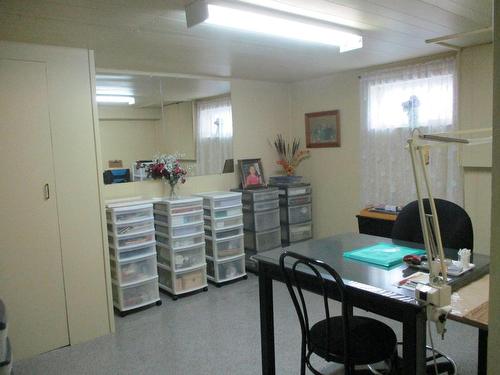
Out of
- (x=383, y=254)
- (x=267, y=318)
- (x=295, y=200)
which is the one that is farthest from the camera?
(x=295, y=200)

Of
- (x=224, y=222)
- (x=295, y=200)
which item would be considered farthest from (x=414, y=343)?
(x=295, y=200)

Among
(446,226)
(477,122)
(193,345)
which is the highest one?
(477,122)

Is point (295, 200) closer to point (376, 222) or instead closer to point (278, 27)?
point (376, 222)

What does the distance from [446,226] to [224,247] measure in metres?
2.21

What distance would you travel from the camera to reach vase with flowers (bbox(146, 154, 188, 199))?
154 inches

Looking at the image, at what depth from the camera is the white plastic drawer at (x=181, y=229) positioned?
3760 mm

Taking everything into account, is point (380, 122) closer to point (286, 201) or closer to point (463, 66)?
point (463, 66)

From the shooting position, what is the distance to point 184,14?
2.25m

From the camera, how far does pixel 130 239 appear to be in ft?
11.5

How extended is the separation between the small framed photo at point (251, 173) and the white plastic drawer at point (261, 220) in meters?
0.36

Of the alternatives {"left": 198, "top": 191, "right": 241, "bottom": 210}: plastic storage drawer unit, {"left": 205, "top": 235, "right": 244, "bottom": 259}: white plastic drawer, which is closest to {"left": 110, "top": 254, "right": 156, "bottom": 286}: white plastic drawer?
{"left": 205, "top": 235, "right": 244, "bottom": 259}: white plastic drawer

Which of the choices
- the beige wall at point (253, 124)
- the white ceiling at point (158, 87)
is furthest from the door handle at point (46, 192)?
the beige wall at point (253, 124)

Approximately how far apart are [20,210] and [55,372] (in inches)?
43.0

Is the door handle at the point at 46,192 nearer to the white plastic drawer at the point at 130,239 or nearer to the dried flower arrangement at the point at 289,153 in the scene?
the white plastic drawer at the point at 130,239
